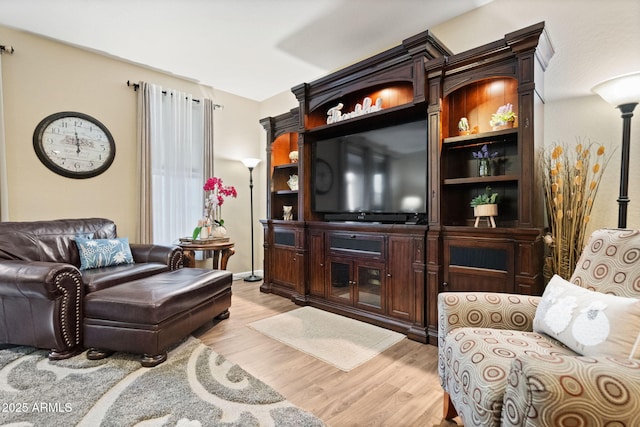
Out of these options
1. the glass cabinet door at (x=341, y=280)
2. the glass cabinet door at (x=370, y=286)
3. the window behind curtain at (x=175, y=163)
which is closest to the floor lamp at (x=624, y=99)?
the glass cabinet door at (x=370, y=286)

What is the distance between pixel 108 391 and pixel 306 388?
3.60 ft

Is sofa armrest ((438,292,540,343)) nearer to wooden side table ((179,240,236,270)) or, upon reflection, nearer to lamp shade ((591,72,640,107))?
lamp shade ((591,72,640,107))

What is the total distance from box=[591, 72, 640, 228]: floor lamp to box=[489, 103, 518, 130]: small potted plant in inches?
19.7

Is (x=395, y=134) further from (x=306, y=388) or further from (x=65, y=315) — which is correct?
(x=65, y=315)

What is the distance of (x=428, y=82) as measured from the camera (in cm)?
248

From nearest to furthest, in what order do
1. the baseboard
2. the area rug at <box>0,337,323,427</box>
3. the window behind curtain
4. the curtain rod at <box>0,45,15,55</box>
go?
the area rug at <box>0,337,323,427</box> < the curtain rod at <box>0,45,15,55</box> < the window behind curtain < the baseboard

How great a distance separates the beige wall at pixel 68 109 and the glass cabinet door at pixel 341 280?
2537 millimetres

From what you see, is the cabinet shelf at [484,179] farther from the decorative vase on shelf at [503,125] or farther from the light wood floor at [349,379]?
the light wood floor at [349,379]

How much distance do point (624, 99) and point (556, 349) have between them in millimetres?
1487

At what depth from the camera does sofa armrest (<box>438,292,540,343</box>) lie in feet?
4.99

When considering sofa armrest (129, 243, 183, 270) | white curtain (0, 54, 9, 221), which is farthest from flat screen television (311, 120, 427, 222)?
white curtain (0, 54, 9, 221)

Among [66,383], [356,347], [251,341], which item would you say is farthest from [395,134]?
[66,383]

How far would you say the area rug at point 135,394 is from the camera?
1.49 meters

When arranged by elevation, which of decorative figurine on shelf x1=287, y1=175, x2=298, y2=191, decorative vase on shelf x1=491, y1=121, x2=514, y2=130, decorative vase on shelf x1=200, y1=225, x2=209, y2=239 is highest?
decorative vase on shelf x1=491, y1=121, x2=514, y2=130
